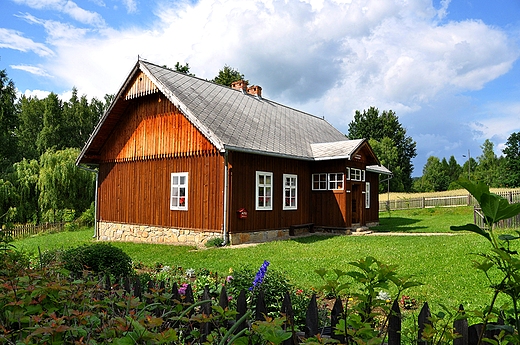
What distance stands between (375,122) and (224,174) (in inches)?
2128

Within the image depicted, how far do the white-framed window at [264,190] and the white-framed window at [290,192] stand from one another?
35.1 inches

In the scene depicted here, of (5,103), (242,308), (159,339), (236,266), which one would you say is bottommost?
(236,266)

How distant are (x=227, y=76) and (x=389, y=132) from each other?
33000mm

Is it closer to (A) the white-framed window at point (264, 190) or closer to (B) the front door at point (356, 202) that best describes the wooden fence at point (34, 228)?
(A) the white-framed window at point (264, 190)

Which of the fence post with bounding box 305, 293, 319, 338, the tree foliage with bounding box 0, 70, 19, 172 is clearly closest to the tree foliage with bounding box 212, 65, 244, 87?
the tree foliage with bounding box 0, 70, 19, 172

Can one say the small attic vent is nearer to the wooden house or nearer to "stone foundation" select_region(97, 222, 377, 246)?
the wooden house

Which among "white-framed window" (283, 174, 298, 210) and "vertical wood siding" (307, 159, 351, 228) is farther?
"vertical wood siding" (307, 159, 351, 228)

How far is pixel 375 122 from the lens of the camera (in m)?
63.4

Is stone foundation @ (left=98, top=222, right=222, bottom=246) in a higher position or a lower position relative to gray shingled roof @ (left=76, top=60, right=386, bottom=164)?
lower

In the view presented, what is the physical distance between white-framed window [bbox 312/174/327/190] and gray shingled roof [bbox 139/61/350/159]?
0.99 meters

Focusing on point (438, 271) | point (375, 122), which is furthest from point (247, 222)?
point (375, 122)

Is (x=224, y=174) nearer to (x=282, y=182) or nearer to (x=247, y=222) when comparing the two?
(x=247, y=222)

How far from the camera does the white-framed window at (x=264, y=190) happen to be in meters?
14.9

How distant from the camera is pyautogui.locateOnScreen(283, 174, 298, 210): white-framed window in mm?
16109
